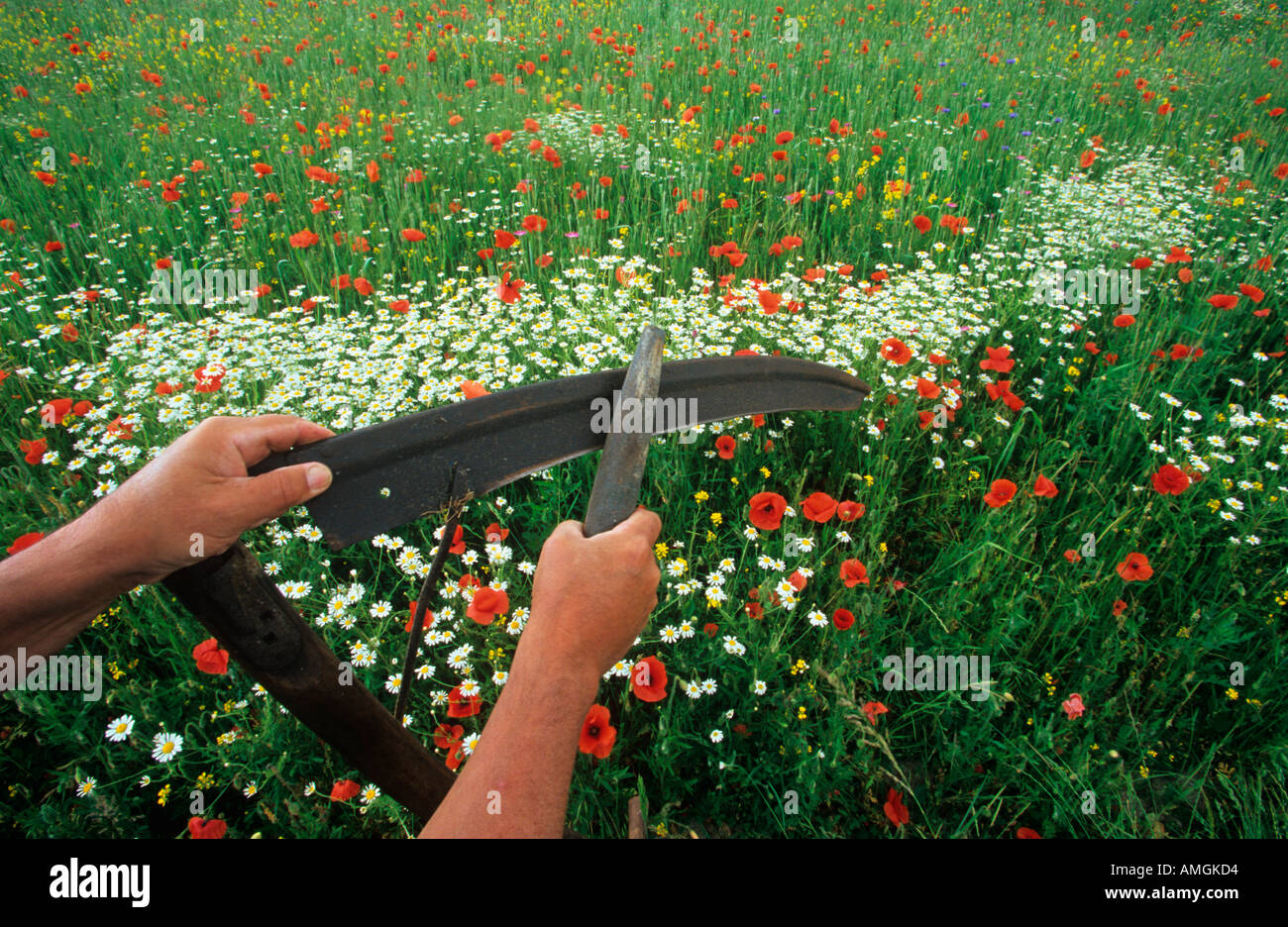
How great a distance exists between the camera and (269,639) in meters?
1.01

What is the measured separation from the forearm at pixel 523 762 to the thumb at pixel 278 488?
0.46 meters

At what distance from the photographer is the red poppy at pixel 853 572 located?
180 cm

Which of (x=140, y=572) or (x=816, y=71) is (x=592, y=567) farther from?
(x=816, y=71)

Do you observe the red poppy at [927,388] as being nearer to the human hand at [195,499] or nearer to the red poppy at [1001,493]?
the red poppy at [1001,493]

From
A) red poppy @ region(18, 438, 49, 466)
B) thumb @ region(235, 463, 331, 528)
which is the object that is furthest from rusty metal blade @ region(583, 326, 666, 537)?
red poppy @ region(18, 438, 49, 466)

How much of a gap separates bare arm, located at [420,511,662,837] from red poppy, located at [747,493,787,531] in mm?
825

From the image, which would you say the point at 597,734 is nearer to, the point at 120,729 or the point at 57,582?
the point at 57,582

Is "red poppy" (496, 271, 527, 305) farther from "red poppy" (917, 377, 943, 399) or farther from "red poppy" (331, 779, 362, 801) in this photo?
"red poppy" (331, 779, 362, 801)

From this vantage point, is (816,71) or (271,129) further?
(816,71)

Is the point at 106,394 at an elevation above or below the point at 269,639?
below

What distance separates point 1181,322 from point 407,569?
3.89 m

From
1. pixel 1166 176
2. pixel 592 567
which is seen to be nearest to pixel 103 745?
pixel 592 567

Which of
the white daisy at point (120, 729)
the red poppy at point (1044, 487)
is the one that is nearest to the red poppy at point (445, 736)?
the white daisy at point (120, 729)

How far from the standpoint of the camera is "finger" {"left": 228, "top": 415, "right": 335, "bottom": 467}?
3.52ft
